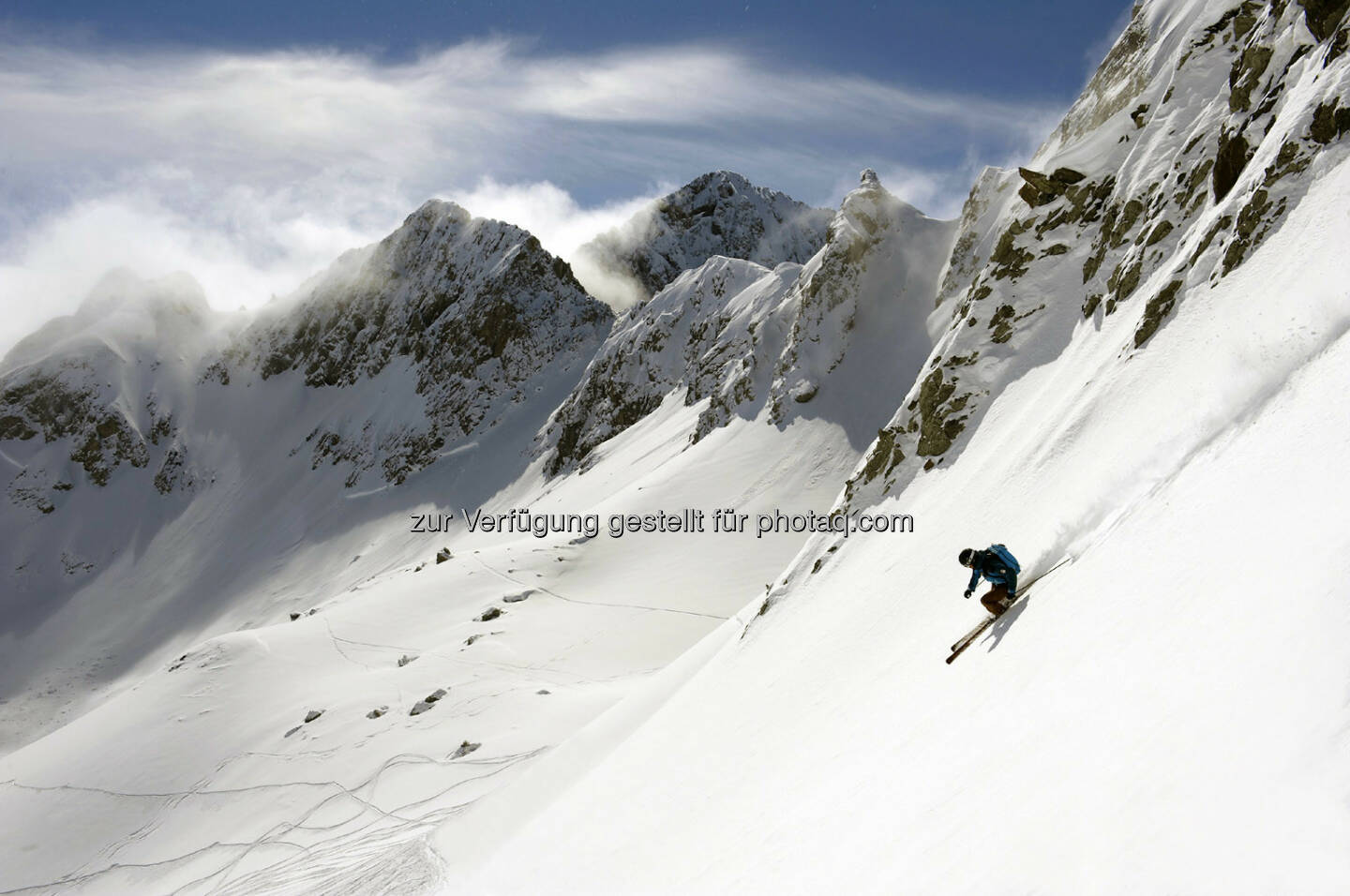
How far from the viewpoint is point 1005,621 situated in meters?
9.80

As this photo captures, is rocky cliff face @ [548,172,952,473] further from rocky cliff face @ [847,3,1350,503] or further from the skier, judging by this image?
the skier

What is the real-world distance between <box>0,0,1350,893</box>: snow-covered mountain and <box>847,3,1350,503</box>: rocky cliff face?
0.12 metres

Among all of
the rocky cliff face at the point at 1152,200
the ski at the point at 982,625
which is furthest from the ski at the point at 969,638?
the rocky cliff face at the point at 1152,200

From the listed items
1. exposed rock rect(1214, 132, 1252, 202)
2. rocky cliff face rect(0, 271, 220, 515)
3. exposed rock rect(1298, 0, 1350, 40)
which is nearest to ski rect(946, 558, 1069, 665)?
exposed rock rect(1214, 132, 1252, 202)

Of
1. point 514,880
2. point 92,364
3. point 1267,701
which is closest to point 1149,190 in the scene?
point 1267,701

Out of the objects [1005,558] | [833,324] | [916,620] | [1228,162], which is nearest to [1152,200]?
[1228,162]

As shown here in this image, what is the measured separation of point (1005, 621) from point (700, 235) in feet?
426

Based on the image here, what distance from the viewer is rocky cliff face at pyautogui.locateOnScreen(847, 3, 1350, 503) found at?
42.1 feet

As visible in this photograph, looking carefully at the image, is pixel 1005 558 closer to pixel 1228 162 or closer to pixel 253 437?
pixel 1228 162

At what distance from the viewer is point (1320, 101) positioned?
39.7 feet

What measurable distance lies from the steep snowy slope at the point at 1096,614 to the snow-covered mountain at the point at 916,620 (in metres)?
0.05

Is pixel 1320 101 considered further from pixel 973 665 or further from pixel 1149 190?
pixel 973 665

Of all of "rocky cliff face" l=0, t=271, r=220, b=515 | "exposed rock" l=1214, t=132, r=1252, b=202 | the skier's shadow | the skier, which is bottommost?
the skier's shadow

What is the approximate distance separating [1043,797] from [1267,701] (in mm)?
1593
